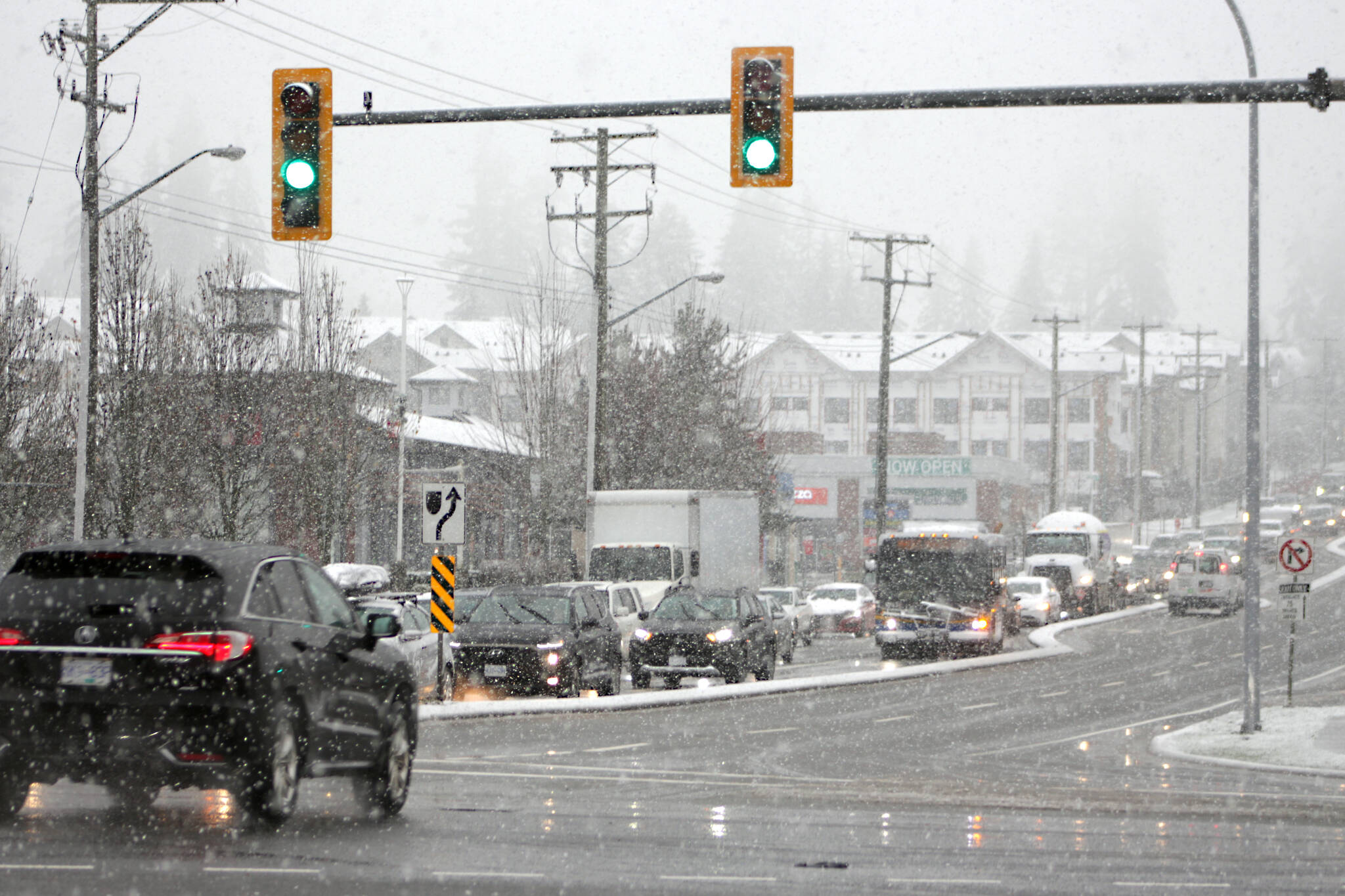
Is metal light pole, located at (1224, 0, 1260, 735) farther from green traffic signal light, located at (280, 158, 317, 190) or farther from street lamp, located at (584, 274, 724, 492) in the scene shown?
street lamp, located at (584, 274, 724, 492)

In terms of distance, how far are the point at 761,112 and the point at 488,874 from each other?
5811 millimetres

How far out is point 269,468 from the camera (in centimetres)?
3803

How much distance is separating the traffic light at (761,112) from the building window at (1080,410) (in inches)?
3561

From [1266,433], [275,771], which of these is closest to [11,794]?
[275,771]

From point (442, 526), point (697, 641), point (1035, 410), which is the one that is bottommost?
point (697, 641)

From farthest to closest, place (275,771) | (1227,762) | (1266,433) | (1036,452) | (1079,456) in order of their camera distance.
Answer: (1266,433), (1036,452), (1079,456), (1227,762), (275,771)

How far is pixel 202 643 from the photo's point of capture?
9477 mm

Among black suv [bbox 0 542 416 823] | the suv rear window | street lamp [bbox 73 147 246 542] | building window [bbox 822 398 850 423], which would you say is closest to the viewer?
black suv [bbox 0 542 416 823]

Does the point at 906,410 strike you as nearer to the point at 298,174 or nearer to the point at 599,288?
the point at 599,288

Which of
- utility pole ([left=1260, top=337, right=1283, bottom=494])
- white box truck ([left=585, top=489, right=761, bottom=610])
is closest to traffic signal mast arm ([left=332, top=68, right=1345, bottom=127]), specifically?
white box truck ([left=585, top=489, right=761, bottom=610])

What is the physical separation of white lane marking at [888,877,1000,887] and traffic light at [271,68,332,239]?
6.46m

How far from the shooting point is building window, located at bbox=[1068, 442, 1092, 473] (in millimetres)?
100188

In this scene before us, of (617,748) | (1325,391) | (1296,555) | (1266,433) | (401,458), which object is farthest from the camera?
(1325,391)

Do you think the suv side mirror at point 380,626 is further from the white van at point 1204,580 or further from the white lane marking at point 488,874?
the white van at point 1204,580
